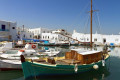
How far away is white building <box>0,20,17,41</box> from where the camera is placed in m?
48.1

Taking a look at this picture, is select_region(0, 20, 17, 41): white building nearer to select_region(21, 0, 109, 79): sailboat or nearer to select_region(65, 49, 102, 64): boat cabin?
select_region(65, 49, 102, 64): boat cabin

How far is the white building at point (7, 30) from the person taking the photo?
1895 inches

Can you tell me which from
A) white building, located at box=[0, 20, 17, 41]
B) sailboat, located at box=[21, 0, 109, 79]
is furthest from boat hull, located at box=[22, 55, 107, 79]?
white building, located at box=[0, 20, 17, 41]

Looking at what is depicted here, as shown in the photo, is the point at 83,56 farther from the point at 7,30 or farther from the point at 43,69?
the point at 7,30

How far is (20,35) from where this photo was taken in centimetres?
5891

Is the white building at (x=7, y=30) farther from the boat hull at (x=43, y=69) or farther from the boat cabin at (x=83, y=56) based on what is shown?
the boat hull at (x=43, y=69)

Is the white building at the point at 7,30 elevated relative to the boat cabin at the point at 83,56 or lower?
elevated

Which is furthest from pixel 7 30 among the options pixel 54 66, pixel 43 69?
pixel 54 66

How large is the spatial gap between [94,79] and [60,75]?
3.89m

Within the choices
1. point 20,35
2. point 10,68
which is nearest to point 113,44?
point 20,35

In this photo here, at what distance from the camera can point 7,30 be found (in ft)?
164

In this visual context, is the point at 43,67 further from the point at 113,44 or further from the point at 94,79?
the point at 113,44

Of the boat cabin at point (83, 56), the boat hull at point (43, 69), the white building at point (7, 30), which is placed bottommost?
the boat hull at point (43, 69)

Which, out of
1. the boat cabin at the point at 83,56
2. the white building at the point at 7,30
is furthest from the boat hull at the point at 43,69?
the white building at the point at 7,30
